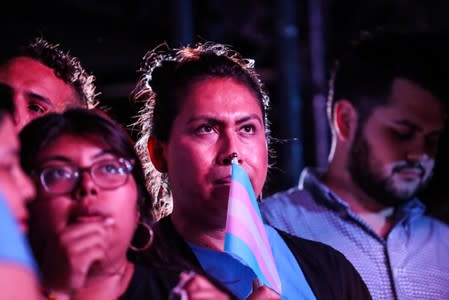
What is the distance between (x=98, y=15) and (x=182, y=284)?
539 cm

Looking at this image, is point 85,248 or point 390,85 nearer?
point 85,248

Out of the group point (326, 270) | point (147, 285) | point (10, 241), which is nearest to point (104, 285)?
point (147, 285)

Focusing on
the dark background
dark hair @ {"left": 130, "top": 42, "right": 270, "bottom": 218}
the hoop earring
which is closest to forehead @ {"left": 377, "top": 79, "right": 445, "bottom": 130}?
dark hair @ {"left": 130, "top": 42, "right": 270, "bottom": 218}

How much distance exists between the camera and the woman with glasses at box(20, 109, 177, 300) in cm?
135

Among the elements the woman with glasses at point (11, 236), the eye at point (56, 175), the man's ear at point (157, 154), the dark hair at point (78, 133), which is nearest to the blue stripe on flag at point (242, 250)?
the dark hair at point (78, 133)

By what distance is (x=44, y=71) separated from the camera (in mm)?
2490

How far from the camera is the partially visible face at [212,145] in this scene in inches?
77.5

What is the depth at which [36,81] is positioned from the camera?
7.92ft

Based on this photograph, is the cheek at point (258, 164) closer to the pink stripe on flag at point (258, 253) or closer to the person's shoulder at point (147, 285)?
the pink stripe on flag at point (258, 253)

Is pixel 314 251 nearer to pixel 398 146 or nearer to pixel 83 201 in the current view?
pixel 398 146

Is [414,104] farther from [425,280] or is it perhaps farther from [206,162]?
[206,162]

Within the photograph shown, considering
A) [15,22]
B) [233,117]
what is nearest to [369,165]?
[233,117]

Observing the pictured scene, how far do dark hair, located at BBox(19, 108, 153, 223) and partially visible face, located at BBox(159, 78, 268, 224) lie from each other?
1.01ft

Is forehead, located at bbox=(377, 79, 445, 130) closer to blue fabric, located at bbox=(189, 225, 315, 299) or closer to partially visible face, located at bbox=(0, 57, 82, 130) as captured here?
blue fabric, located at bbox=(189, 225, 315, 299)
